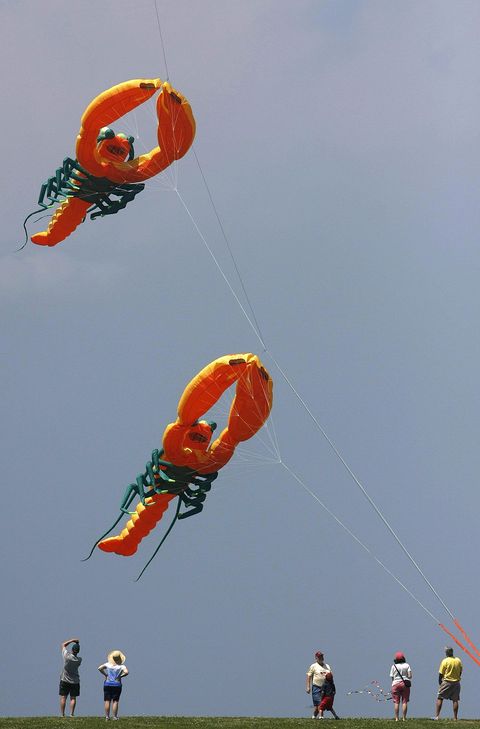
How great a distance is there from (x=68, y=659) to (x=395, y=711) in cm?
653

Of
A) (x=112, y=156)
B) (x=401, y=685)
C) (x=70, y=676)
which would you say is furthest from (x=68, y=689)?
(x=112, y=156)

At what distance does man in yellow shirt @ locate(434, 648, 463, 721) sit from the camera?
23219 millimetres

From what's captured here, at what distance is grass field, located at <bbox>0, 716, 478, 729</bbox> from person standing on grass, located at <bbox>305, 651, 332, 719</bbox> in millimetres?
800

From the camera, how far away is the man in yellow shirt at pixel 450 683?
914 inches

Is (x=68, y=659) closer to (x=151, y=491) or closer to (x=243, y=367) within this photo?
(x=151, y=491)

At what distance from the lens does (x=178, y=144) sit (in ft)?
83.6

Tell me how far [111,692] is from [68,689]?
124 cm

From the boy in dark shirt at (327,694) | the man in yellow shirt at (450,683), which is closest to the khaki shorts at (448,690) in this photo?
the man in yellow shirt at (450,683)

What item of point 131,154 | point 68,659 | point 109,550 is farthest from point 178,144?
point 68,659

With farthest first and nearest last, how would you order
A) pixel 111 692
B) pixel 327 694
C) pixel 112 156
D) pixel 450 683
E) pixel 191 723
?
pixel 112 156, pixel 450 683, pixel 327 694, pixel 111 692, pixel 191 723

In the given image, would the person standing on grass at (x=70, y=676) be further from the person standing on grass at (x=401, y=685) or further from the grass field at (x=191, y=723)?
the person standing on grass at (x=401, y=685)

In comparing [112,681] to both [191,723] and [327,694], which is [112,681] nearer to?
[191,723]

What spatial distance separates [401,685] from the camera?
22.9 metres

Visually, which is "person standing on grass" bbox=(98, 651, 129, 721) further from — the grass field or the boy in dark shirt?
the boy in dark shirt
